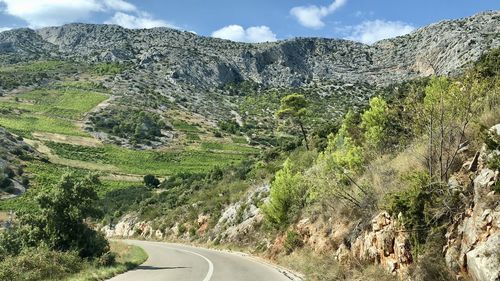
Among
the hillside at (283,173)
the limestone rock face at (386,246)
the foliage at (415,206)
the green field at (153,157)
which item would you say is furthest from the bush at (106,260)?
the green field at (153,157)

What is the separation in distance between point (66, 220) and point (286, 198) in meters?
12.0

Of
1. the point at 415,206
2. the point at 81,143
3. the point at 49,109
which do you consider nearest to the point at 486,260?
the point at 415,206

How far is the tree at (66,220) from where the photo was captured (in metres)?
18.6

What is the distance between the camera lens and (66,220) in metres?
19.0

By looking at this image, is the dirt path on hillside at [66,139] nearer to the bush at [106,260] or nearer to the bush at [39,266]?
the bush at [106,260]

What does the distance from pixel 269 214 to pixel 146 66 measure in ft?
539

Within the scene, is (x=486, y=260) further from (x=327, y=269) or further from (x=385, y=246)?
(x=327, y=269)

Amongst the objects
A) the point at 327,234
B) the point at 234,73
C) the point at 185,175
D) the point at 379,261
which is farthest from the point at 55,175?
the point at 234,73

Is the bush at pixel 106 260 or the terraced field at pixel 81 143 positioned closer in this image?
the bush at pixel 106 260

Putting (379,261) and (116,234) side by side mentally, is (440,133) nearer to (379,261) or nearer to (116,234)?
(379,261)

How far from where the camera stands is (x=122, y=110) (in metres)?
134

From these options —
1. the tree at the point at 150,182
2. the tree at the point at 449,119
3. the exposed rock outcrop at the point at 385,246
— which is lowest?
the tree at the point at 150,182

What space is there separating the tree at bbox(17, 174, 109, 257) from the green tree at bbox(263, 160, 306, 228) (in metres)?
10.00

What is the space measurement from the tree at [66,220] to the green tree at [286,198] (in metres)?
10.00
